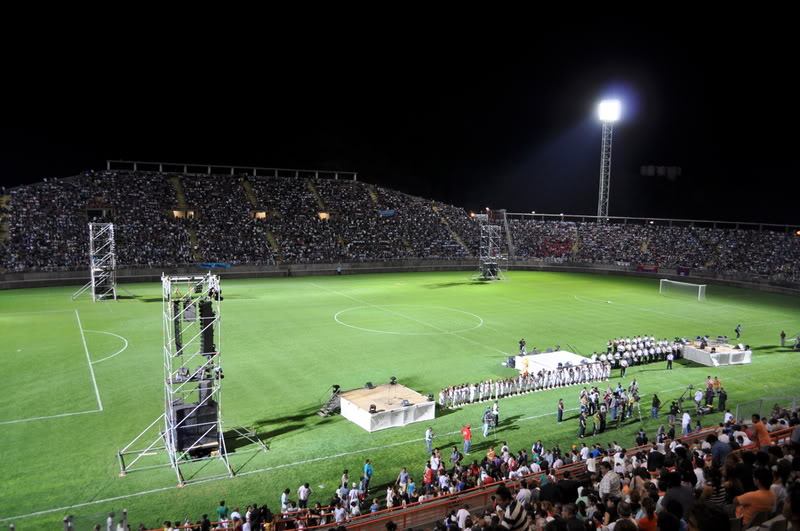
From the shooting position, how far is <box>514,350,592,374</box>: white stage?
27.0m

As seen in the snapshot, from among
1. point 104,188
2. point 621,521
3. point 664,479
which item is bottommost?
point 664,479

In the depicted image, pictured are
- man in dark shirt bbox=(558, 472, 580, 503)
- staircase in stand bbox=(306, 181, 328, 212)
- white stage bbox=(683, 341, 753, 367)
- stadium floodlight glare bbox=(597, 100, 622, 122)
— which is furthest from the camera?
staircase in stand bbox=(306, 181, 328, 212)

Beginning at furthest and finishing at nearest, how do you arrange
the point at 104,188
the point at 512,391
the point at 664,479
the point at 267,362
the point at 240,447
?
the point at 104,188 → the point at 267,362 → the point at 512,391 → the point at 240,447 → the point at 664,479

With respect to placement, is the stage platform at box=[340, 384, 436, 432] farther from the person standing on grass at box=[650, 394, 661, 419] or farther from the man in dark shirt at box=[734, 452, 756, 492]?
the man in dark shirt at box=[734, 452, 756, 492]

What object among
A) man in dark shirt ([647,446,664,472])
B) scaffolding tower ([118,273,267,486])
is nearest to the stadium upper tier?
scaffolding tower ([118,273,267,486])

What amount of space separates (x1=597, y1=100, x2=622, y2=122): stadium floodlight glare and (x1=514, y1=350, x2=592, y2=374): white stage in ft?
187

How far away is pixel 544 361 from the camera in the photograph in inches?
1073

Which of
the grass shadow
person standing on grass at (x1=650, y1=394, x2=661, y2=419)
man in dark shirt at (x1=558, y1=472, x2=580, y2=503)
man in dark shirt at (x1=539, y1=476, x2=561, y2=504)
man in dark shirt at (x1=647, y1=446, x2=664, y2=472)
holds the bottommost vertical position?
person standing on grass at (x1=650, y1=394, x2=661, y2=419)

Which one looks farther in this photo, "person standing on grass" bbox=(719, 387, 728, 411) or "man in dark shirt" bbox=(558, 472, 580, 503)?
"person standing on grass" bbox=(719, 387, 728, 411)

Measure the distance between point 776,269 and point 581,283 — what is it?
72.1 feet

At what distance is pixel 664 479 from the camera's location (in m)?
8.73

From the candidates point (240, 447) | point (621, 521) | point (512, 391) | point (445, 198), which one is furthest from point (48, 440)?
point (445, 198)

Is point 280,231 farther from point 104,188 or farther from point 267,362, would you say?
point 267,362

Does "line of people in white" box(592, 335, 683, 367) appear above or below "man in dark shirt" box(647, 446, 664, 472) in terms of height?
below
